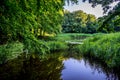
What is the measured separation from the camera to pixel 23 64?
17.3 m

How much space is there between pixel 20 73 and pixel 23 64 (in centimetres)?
309

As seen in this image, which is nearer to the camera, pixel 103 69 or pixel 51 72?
pixel 51 72

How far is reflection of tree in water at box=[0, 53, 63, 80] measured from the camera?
13.3 meters

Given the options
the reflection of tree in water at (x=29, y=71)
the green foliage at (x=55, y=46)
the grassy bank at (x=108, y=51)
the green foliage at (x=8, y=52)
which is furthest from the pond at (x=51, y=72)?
the green foliage at (x=55, y=46)

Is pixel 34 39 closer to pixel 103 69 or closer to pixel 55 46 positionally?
pixel 103 69

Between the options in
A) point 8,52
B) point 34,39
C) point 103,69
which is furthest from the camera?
point 8,52

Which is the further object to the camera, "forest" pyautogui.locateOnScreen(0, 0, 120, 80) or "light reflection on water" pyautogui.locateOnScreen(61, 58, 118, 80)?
"light reflection on water" pyautogui.locateOnScreen(61, 58, 118, 80)

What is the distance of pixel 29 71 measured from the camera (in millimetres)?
15086

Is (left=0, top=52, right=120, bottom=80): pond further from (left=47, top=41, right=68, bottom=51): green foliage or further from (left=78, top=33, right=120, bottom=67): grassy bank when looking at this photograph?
(left=47, top=41, right=68, bottom=51): green foliage

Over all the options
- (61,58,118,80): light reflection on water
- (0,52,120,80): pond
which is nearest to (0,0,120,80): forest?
(0,52,120,80): pond

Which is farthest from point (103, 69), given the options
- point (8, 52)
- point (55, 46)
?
point (55, 46)

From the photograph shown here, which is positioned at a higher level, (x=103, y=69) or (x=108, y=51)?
(x=108, y=51)

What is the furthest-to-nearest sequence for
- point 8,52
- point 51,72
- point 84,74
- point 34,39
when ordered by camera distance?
point 8,52 → point 51,72 → point 84,74 → point 34,39

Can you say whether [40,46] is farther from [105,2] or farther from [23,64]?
[23,64]
